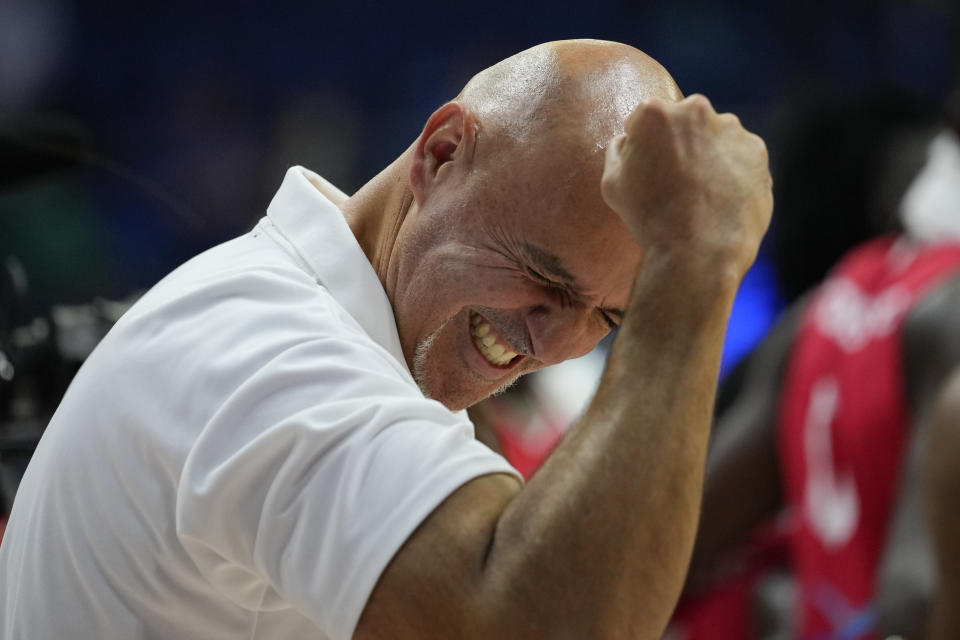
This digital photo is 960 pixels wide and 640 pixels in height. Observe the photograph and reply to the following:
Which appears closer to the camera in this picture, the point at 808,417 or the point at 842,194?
the point at 808,417

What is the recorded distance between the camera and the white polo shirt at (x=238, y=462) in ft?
3.39

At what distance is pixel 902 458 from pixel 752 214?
167cm

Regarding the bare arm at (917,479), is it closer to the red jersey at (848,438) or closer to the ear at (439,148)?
the red jersey at (848,438)

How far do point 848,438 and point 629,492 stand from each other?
5.89 ft

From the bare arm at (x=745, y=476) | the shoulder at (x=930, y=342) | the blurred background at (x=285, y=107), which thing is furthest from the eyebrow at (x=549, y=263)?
the bare arm at (x=745, y=476)

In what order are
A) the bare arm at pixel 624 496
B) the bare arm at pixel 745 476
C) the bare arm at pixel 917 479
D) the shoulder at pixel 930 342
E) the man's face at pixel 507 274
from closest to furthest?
the bare arm at pixel 624 496
the man's face at pixel 507 274
the bare arm at pixel 917 479
the shoulder at pixel 930 342
the bare arm at pixel 745 476

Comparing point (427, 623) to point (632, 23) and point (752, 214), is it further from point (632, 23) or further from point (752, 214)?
point (632, 23)

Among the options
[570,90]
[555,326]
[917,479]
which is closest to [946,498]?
[917,479]

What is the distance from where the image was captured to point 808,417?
2850 millimetres

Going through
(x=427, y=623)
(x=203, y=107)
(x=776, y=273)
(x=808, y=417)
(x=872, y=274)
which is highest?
(x=427, y=623)

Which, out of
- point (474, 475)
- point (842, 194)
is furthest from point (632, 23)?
point (474, 475)

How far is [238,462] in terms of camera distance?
41.5 inches

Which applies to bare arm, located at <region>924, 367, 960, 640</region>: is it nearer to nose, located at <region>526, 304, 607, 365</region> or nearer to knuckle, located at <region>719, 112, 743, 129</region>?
nose, located at <region>526, 304, 607, 365</region>

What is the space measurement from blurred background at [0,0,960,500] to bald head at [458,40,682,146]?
865 millimetres
